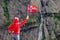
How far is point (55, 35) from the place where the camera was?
12.8 m

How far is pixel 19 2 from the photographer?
13.2 m

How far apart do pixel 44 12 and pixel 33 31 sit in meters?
1.06

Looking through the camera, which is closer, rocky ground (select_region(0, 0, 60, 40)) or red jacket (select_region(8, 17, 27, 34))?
red jacket (select_region(8, 17, 27, 34))

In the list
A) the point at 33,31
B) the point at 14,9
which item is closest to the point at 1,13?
the point at 14,9

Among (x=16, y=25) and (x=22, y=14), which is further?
(x=22, y=14)

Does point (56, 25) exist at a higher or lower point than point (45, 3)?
lower

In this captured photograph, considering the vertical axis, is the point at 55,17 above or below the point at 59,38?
above

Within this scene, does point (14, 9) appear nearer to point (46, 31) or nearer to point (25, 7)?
point (25, 7)

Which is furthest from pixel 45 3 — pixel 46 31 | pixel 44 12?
pixel 46 31

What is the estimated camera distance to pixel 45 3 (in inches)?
524

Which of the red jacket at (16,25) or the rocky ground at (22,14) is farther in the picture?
the rocky ground at (22,14)

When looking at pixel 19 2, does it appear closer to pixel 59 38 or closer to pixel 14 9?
pixel 14 9

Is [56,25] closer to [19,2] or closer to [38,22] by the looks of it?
[38,22]

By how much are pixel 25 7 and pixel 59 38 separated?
2113 mm
